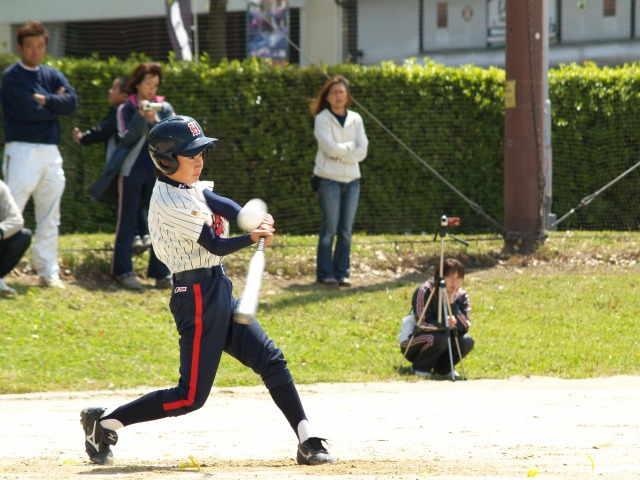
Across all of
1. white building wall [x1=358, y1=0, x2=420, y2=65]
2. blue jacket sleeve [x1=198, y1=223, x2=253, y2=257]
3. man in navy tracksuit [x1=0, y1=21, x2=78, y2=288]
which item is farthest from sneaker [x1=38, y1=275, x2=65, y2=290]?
white building wall [x1=358, y1=0, x2=420, y2=65]

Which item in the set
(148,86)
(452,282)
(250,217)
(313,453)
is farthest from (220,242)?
(148,86)

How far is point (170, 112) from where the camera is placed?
34.5 feet

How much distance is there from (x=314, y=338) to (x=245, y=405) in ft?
6.72

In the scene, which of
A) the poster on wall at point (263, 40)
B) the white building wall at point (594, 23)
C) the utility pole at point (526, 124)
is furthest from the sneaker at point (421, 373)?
the white building wall at point (594, 23)

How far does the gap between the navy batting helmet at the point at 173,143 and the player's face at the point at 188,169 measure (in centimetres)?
2

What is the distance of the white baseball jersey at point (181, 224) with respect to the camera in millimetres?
5457

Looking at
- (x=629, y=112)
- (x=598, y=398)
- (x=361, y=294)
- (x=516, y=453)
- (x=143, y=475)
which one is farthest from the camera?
(x=629, y=112)

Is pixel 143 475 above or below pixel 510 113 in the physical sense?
below

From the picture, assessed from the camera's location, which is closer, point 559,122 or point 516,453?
point 516,453

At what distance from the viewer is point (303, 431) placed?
18.6 ft

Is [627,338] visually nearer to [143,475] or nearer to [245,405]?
[245,405]

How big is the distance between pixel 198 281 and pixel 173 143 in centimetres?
73

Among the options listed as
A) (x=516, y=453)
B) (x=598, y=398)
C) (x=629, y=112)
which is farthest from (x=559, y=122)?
(x=516, y=453)

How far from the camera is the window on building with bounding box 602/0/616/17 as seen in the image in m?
21.5
